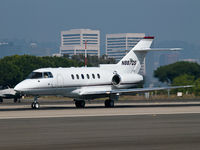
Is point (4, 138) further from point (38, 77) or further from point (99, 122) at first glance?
point (38, 77)

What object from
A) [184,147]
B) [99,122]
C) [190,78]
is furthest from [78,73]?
[190,78]

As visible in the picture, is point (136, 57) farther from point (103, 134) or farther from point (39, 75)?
point (103, 134)

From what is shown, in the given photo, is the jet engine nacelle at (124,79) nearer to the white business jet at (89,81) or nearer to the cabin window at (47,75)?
the white business jet at (89,81)

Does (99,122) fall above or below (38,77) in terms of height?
below

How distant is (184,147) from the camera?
1744 cm

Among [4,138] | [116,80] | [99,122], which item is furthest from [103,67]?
[4,138]

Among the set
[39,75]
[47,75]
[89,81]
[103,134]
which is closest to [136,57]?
[89,81]

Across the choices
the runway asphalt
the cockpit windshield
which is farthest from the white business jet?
the runway asphalt

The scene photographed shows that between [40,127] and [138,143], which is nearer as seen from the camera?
[138,143]

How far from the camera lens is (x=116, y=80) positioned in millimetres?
45656

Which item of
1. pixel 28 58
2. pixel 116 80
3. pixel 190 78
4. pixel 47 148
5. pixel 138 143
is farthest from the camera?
pixel 28 58

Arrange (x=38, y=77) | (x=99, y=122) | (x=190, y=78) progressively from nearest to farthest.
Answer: (x=99, y=122)
(x=38, y=77)
(x=190, y=78)

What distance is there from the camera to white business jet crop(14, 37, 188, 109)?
1635 inches

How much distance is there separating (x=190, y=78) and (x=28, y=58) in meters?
42.8
